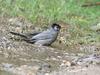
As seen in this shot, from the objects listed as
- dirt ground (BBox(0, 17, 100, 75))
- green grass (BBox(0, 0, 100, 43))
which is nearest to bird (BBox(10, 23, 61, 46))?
dirt ground (BBox(0, 17, 100, 75))

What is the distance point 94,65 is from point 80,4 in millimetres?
4929

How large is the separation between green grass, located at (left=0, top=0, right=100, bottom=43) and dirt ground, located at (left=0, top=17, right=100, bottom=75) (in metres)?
0.62

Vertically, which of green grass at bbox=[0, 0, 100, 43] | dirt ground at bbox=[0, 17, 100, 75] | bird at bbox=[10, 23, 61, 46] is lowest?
A: dirt ground at bbox=[0, 17, 100, 75]

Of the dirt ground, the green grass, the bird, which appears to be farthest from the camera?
the green grass

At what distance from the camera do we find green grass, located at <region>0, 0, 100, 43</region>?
10867 mm

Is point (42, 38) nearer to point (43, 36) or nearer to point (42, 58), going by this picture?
point (43, 36)

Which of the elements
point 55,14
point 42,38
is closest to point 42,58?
point 42,38

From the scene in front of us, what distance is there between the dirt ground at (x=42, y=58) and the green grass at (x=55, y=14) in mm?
622

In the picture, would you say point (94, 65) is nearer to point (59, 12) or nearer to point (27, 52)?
point (27, 52)

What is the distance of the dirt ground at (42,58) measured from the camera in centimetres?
789

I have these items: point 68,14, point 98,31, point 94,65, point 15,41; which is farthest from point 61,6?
point 94,65

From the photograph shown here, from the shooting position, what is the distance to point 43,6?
11.7m

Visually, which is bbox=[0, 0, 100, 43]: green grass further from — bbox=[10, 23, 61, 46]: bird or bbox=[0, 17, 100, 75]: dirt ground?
bbox=[10, 23, 61, 46]: bird

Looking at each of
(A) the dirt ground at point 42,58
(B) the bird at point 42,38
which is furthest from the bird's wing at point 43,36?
(A) the dirt ground at point 42,58
